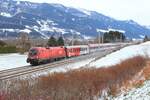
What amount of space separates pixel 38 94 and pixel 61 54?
5953cm

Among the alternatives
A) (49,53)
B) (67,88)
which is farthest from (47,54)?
(67,88)

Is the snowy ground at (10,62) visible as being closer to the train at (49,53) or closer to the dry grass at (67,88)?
the train at (49,53)

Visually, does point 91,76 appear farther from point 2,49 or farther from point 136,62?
point 2,49

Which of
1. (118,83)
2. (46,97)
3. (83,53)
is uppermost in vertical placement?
(46,97)

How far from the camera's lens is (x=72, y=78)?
2814 centimetres

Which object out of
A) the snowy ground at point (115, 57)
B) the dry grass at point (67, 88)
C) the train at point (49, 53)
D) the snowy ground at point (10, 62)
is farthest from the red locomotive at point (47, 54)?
the dry grass at point (67, 88)

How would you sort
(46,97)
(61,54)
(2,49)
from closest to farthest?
(46,97)
(61,54)
(2,49)

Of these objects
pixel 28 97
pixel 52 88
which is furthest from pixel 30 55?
pixel 28 97

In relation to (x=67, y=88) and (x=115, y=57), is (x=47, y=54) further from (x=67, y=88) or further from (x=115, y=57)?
(x=67, y=88)

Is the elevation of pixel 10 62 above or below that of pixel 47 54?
below

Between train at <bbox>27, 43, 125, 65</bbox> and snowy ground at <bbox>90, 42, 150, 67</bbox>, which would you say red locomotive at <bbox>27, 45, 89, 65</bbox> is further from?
snowy ground at <bbox>90, 42, 150, 67</bbox>

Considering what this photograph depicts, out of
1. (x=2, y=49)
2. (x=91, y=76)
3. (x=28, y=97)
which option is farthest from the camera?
(x=2, y=49)

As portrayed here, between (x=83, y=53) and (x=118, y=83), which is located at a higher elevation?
(x=118, y=83)

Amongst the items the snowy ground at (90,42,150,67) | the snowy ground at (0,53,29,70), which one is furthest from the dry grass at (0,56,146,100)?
the snowy ground at (0,53,29,70)
